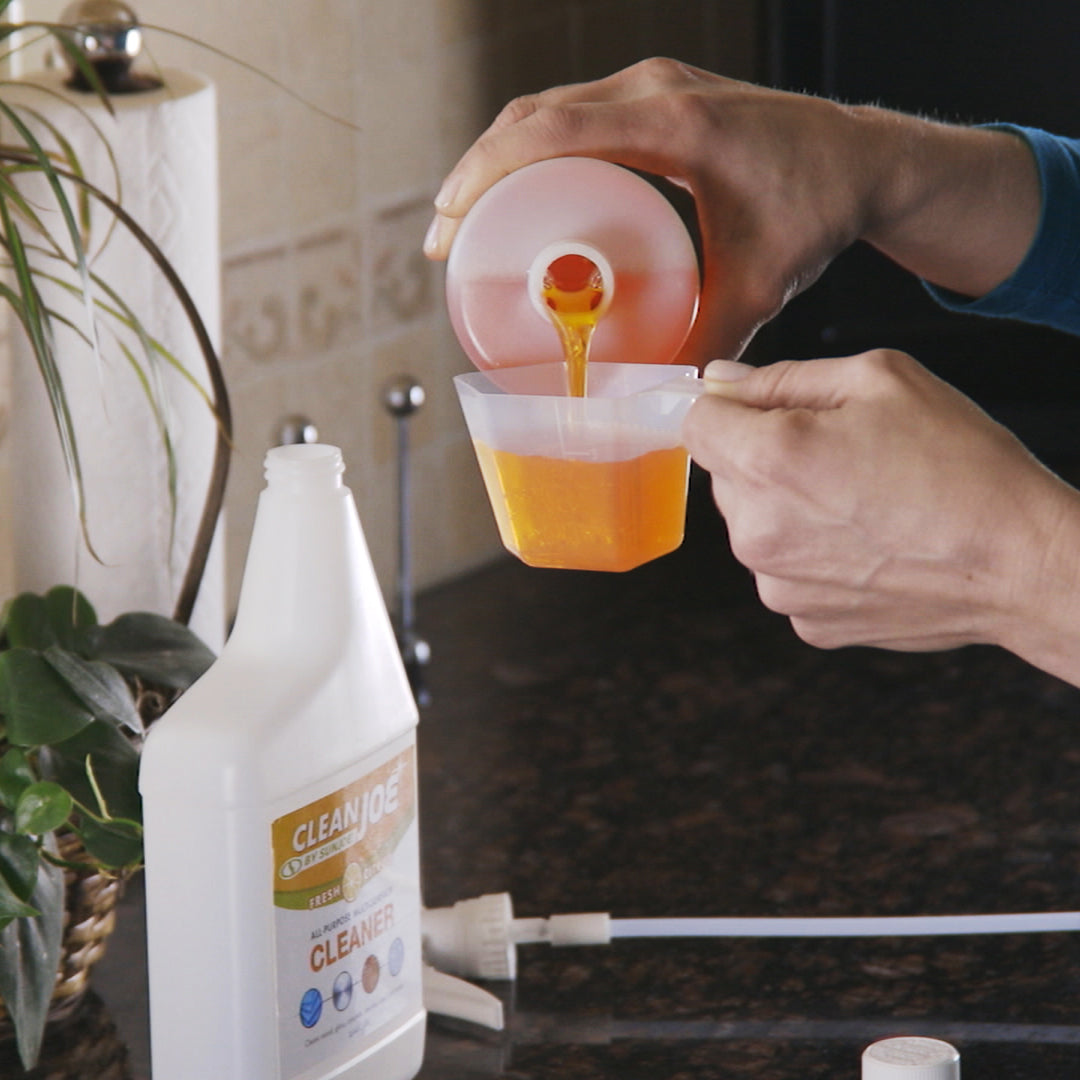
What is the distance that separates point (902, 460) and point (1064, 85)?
2.74 feet

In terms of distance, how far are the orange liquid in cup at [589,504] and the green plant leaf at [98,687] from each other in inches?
8.0

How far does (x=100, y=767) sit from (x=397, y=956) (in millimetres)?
166

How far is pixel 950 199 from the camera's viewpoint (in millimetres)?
1017

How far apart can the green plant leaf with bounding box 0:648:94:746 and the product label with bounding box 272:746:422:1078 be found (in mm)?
125

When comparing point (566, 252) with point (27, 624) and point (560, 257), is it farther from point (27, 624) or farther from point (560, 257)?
point (27, 624)

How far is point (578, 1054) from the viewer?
2.89ft

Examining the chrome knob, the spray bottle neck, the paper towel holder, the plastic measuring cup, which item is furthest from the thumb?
the chrome knob

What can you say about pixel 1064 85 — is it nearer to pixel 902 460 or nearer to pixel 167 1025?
pixel 902 460

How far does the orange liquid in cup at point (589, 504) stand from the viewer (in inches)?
29.5

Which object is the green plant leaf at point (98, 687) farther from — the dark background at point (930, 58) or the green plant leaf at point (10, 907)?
the dark background at point (930, 58)

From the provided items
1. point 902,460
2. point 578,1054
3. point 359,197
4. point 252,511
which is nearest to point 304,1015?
point 578,1054

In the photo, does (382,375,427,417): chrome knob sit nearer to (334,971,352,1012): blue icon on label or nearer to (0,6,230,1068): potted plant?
(0,6,230,1068): potted plant

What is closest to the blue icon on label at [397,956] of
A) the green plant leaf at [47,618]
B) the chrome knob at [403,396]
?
the green plant leaf at [47,618]

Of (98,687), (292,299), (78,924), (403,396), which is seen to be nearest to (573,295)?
(98,687)
